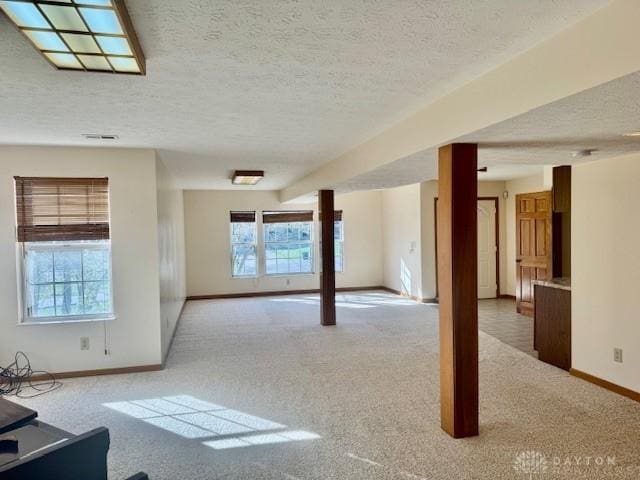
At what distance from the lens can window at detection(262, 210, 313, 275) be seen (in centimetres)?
938

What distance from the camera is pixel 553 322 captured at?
444 cm

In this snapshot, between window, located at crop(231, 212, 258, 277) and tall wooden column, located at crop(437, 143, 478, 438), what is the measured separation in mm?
6762

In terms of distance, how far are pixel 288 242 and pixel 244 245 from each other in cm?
99

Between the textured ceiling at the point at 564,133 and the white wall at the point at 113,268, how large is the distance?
252 cm

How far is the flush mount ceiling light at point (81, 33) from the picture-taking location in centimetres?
149

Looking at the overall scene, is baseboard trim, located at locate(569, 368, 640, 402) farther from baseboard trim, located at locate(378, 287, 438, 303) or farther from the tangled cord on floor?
the tangled cord on floor

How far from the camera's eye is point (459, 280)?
2865 millimetres

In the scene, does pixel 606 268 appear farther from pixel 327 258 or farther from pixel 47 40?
pixel 47 40

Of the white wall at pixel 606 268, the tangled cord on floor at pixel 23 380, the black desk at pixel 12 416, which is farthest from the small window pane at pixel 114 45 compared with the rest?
the white wall at pixel 606 268

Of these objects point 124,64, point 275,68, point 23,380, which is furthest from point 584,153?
point 23,380

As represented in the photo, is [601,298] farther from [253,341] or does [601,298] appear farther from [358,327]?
[253,341]

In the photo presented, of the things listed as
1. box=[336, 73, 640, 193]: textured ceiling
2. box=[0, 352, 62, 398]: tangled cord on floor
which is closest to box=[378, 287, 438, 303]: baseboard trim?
box=[336, 73, 640, 193]: textured ceiling

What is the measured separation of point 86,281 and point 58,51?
3075 millimetres

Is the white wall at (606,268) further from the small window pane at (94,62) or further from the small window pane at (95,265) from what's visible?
the small window pane at (95,265)
